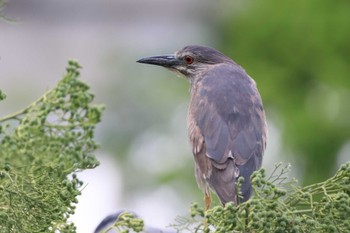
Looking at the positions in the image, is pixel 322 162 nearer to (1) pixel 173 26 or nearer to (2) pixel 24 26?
(1) pixel 173 26

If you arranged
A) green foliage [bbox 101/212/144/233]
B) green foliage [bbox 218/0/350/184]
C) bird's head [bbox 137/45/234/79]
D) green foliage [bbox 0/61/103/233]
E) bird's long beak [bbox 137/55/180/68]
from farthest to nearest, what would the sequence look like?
green foliage [bbox 218/0/350/184] < bird's head [bbox 137/45/234/79] < bird's long beak [bbox 137/55/180/68] < green foliage [bbox 101/212/144/233] < green foliage [bbox 0/61/103/233]

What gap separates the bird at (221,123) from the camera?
3422mm

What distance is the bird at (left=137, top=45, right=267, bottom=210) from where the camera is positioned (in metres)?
3.42

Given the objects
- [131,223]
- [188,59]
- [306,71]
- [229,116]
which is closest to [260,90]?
[306,71]

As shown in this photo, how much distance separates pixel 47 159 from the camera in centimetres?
220

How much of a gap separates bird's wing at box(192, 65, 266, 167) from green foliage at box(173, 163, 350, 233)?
1.14 meters

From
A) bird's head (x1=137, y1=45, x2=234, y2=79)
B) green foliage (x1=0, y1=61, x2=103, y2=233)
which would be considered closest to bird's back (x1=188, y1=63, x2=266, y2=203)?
bird's head (x1=137, y1=45, x2=234, y2=79)

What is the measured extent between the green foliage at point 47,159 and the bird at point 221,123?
1038mm

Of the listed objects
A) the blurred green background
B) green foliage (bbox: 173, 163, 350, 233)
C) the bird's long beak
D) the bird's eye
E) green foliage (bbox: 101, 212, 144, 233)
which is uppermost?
the blurred green background

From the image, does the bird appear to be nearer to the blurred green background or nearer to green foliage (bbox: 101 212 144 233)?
green foliage (bbox: 101 212 144 233)

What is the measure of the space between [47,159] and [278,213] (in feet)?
1.75

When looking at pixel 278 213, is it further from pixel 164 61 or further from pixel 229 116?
pixel 164 61

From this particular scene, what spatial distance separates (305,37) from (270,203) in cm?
539

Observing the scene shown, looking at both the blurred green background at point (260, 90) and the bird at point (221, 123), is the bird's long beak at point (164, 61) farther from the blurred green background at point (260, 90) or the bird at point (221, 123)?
the blurred green background at point (260, 90)
